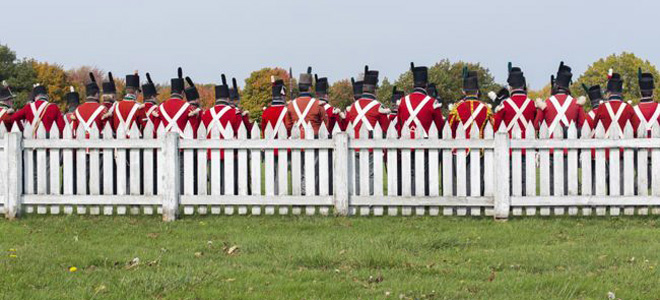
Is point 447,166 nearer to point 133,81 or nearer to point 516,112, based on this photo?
point 516,112

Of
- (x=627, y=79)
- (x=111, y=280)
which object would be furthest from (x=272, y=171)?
(x=627, y=79)

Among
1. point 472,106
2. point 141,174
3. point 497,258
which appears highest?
point 472,106

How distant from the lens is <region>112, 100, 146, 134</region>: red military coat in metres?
13.6

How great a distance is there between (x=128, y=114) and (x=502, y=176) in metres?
6.38

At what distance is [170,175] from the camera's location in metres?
10.8

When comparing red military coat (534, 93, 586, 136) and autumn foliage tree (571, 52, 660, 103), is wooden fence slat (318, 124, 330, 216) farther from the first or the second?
autumn foliage tree (571, 52, 660, 103)

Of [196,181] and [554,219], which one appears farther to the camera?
[196,181]

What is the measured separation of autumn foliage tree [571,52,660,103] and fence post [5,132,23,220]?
180 ft

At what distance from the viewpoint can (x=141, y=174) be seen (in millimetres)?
11062

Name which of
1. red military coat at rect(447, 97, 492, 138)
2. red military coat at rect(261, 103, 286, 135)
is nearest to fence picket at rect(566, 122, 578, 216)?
red military coat at rect(447, 97, 492, 138)

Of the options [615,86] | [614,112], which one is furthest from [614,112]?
[615,86]

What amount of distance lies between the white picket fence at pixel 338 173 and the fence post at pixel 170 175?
1cm

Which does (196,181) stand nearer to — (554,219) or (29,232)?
(29,232)

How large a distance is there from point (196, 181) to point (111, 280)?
477 cm
